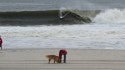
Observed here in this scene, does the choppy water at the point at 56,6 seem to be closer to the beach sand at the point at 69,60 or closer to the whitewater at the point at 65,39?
the whitewater at the point at 65,39

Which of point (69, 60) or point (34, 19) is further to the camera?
point (34, 19)

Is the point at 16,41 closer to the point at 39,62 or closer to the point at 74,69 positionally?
the point at 39,62

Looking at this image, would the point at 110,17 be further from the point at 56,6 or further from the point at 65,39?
the point at 56,6

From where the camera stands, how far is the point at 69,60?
16.5 meters

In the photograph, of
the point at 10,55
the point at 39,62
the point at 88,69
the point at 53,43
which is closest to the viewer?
the point at 88,69

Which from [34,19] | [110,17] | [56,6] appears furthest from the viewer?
[56,6]

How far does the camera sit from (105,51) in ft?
63.0

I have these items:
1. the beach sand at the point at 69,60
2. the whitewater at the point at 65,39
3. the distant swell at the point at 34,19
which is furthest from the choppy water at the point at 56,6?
the beach sand at the point at 69,60

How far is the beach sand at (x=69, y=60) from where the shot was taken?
14617mm

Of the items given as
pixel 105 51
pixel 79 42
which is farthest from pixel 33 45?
pixel 105 51

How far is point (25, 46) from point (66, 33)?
5813mm

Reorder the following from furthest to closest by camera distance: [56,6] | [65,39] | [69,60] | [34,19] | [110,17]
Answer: [56,6], [110,17], [34,19], [65,39], [69,60]

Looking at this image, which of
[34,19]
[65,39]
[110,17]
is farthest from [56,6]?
[65,39]

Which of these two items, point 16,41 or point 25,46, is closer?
point 25,46
